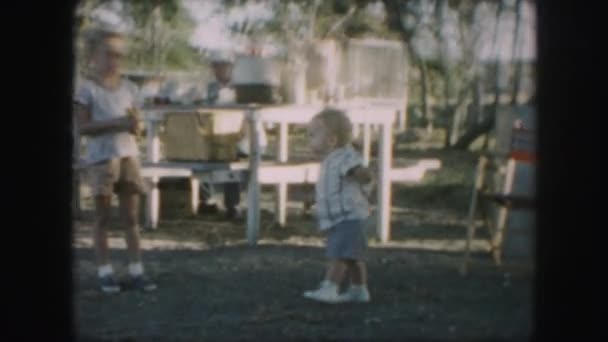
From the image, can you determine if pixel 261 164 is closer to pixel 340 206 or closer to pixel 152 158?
pixel 152 158

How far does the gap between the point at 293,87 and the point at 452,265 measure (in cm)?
175

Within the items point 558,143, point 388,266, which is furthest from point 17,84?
point 388,266

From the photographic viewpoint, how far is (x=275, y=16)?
1039 inches

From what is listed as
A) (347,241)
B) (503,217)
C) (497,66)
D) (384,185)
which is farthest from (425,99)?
(347,241)

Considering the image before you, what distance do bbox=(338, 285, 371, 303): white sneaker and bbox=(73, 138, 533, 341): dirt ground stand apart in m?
0.05

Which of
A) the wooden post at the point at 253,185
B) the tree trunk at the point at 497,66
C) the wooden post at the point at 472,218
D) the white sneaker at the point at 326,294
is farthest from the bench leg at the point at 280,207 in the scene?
the tree trunk at the point at 497,66

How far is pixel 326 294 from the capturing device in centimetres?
387

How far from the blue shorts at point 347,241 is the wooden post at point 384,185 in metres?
1.75

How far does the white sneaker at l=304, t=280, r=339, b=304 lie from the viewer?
385 centimetres

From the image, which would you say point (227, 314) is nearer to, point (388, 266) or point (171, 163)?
point (388, 266)

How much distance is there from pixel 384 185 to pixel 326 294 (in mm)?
2041

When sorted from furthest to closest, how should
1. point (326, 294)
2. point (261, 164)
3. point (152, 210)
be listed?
1. point (152, 210)
2. point (261, 164)
3. point (326, 294)

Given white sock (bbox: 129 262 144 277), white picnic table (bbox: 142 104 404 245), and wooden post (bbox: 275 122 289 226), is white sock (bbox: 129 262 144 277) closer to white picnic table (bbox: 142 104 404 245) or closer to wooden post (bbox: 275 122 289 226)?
white picnic table (bbox: 142 104 404 245)

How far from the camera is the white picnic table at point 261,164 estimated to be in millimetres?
5426
